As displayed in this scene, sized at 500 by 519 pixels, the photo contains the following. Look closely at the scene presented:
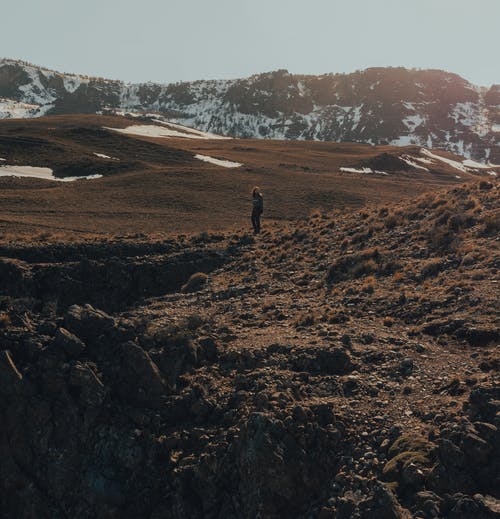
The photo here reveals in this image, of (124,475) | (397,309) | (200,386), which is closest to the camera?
(124,475)

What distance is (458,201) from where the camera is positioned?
27.4 metres

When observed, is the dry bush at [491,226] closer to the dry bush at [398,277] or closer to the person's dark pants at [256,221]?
the dry bush at [398,277]

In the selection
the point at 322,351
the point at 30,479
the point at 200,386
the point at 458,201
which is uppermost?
the point at 458,201

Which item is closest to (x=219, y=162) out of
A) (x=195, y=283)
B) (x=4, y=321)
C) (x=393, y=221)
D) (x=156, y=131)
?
(x=156, y=131)

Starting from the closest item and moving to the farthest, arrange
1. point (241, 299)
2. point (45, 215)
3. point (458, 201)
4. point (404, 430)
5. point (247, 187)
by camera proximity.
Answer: point (404, 430), point (241, 299), point (458, 201), point (45, 215), point (247, 187)

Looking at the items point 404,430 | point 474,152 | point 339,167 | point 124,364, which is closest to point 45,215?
point 124,364

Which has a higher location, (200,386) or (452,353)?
(452,353)

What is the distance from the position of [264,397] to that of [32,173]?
176 feet

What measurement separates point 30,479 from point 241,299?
1036 centimetres

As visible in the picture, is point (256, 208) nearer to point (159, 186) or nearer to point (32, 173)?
point (159, 186)

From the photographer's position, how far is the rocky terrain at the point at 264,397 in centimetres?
1155

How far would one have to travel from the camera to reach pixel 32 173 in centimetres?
6016

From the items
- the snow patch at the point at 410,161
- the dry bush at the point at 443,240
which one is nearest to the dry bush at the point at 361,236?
the dry bush at the point at 443,240

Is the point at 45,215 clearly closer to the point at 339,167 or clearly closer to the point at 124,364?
the point at 124,364
